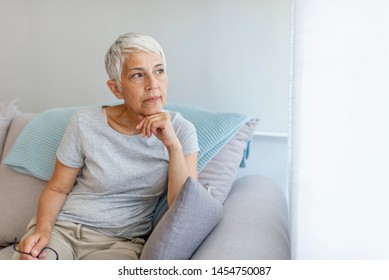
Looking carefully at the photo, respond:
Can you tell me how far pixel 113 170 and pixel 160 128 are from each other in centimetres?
20

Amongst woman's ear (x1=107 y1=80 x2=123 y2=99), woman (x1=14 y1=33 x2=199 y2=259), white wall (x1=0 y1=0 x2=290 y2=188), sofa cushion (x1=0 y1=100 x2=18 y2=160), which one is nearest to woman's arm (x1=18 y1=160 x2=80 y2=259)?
woman (x1=14 y1=33 x2=199 y2=259)

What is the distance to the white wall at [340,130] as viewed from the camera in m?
1.11

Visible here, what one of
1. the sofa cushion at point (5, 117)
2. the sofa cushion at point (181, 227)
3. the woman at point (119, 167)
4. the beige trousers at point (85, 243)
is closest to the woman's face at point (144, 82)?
the woman at point (119, 167)

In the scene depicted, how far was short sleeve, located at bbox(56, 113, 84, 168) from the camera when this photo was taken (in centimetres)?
161

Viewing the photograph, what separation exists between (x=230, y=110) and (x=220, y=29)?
1.03ft

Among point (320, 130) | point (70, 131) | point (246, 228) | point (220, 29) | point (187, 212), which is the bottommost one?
point (246, 228)

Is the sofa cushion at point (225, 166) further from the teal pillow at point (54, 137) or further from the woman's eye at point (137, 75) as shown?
the woman's eye at point (137, 75)

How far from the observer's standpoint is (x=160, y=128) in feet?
4.95

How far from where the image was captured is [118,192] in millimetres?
1631

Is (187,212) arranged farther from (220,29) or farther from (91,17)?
→ (91,17)

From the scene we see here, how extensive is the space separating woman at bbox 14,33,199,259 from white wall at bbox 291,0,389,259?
0.45 meters

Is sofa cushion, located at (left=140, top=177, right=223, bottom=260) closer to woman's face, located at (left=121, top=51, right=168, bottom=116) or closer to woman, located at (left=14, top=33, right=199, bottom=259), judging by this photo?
woman, located at (left=14, top=33, right=199, bottom=259)

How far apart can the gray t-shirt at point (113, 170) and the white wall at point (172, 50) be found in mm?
531
